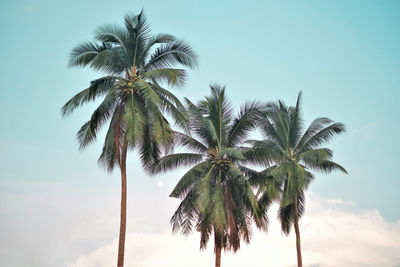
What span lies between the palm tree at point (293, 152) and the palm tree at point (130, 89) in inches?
281

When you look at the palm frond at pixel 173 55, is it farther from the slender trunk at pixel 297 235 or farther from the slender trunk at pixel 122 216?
the slender trunk at pixel 297 235

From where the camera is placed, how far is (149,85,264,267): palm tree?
1041 inches

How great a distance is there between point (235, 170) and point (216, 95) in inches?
222

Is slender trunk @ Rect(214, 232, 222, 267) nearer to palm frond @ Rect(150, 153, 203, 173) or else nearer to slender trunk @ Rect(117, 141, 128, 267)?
palm frond @ Rect(150, 153, 203, 173)

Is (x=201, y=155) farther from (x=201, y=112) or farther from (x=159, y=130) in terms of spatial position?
(x=159, y=130)

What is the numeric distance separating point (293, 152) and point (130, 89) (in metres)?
13.8

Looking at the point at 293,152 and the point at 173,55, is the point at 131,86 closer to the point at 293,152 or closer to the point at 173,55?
the point at 173,55

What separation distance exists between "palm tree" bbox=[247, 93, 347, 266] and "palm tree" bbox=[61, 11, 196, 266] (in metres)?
7.13

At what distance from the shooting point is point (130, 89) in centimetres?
2439

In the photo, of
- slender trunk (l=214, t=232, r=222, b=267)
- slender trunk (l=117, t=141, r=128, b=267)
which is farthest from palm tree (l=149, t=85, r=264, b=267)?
slender trunk (l=117, t=141, r=128, b=267)

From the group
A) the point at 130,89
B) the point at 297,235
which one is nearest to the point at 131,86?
the point at 130,89

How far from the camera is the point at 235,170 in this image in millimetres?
27109

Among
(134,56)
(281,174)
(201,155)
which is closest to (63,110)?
(134,56)

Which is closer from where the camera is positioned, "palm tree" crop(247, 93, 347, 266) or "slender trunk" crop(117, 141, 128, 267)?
"slender trunk" crop(117, 141, 128, 267)
